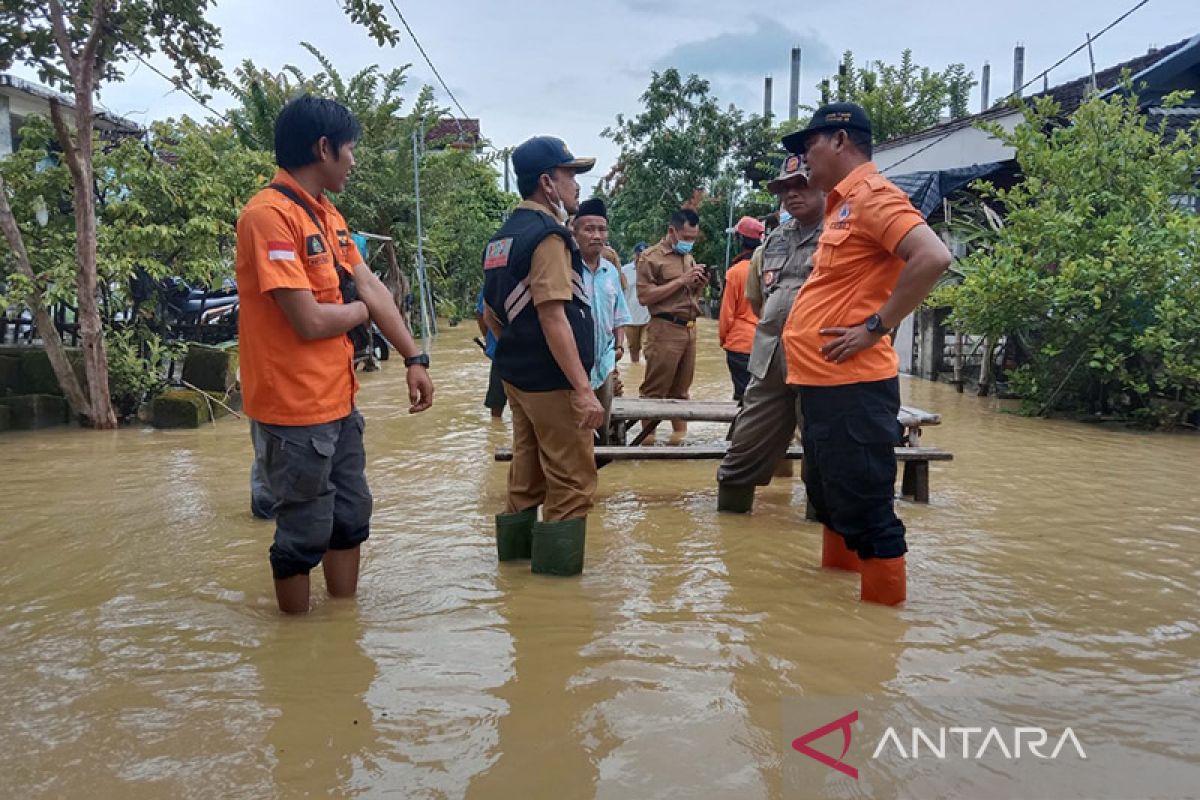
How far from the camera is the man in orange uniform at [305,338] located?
10.1ft

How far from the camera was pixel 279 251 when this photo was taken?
304cm

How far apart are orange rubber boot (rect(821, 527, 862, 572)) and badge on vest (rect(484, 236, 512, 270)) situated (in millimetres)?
1813

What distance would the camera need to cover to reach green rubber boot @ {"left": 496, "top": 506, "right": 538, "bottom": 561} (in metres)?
4.15

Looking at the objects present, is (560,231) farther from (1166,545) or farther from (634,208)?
(634,208)

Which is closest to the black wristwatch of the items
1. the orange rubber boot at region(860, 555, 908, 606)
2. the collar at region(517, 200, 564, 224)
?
the collar at region(517, 200, 564, 224)

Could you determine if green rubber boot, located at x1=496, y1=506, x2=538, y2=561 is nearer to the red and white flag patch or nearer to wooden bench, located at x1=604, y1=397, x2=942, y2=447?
the red and white flag patch

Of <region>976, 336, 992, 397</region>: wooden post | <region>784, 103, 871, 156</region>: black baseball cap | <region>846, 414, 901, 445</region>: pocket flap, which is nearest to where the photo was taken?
<region>846, 414, 901, 445</region>: pocket flap

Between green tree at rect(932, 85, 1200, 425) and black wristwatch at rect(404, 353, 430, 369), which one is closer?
black wristwatch at rect(404, 353, 430, 369)

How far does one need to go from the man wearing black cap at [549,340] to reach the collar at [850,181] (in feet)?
3.36

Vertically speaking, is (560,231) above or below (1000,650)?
above

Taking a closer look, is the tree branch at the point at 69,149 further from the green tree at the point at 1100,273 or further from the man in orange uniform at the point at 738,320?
the green tree at the point at 1100,273

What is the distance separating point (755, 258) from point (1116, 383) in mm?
5075

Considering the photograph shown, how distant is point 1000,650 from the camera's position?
10.4 ft

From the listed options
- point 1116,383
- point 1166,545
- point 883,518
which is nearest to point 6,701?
point 883,518
